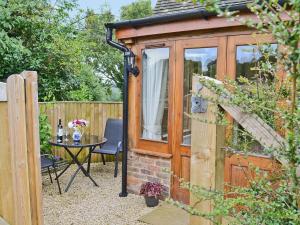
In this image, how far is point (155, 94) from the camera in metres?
4.62

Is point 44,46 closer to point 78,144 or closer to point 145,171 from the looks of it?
point 78,144

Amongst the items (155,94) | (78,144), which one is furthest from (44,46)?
(155,94)

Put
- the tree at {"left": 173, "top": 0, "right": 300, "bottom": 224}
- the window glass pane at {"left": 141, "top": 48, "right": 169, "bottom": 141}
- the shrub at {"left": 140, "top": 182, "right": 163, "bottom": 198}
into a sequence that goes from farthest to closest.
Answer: the window glass pane at {"left": 141, "top": 48, "right": 169, "bottom": 141}, the shrub at {"left": 140, "top": 182, "right": 163, "bottom": 198}, the tree at {"left": 173, "top": 0, "right": 300, "bottom": 224}

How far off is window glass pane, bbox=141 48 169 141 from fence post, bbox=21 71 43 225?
8.60ft

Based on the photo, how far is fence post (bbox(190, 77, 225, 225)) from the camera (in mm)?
1358

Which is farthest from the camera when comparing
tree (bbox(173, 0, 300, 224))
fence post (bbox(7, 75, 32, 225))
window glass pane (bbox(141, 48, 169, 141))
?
window glass pane (bbox(141, 48, 169, 141))

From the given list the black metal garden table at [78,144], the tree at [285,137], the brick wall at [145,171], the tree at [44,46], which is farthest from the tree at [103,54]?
the tree at [285,137]

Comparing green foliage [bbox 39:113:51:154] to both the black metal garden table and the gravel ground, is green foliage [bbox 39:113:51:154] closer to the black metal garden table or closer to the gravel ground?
the black metal garden table

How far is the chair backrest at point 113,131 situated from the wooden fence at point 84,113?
1.90ft

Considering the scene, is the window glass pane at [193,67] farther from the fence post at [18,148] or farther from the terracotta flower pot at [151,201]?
the fence post at [18,148]

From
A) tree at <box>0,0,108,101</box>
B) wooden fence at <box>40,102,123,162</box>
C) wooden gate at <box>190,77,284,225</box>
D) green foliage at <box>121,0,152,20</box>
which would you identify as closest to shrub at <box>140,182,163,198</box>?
wooden fence at <box>40,102,123,162</box>

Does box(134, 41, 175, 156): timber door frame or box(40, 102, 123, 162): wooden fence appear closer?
box(134, 41, 175, 156): timber door frame

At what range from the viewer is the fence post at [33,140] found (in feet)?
6.59

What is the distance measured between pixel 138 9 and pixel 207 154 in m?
13.4
